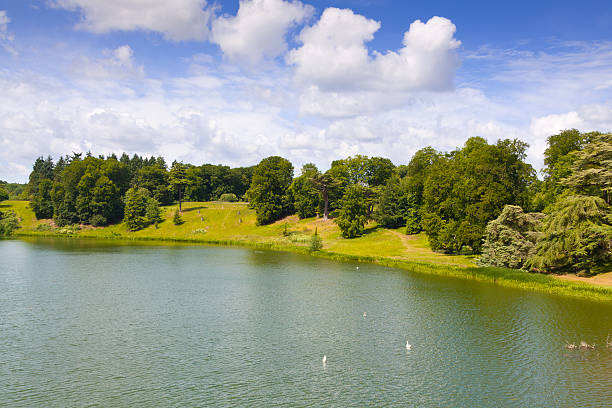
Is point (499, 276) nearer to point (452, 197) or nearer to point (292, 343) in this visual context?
point (452, 197)

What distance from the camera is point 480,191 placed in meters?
67.7

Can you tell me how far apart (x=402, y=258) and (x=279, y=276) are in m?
23.5

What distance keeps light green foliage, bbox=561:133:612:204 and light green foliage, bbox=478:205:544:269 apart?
6792 millimetres

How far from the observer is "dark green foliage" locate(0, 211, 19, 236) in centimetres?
12109

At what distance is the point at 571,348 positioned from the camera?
3067 cm

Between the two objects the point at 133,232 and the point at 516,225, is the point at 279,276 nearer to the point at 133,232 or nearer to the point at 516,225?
the point at 516,225

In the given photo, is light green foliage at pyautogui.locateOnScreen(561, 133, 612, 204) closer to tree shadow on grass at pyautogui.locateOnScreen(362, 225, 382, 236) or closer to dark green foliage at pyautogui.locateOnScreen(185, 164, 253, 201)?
tree shadow on grass at pyautogui.locateOnScreen(362, 225, 382, 236)

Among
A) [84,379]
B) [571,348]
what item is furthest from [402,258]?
[84,379]

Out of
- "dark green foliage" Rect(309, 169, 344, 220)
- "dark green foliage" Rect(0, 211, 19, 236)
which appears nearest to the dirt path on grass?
"dark green foliage" Rect(309, 169, 344, 220)

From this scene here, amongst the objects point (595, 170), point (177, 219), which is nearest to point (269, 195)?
point (177, 219)

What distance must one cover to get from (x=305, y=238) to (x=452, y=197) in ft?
122

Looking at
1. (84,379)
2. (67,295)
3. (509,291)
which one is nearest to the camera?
(84,379)

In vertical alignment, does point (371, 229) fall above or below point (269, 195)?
below

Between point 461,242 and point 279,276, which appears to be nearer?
point 279,276
